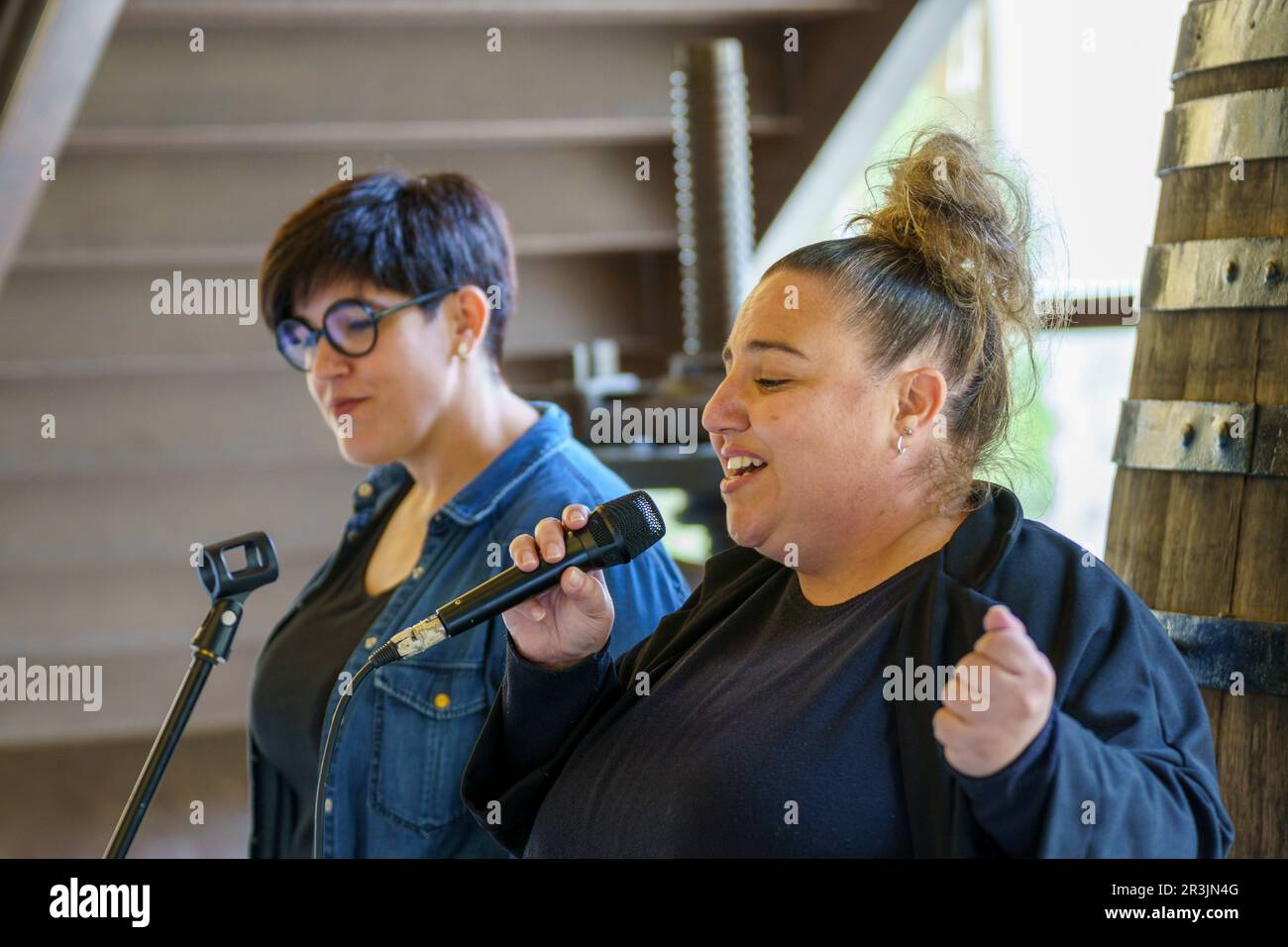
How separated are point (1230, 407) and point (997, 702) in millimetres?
635

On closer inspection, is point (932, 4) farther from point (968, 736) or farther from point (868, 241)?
point (968, 736)

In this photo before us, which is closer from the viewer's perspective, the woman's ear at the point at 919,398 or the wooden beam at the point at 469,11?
the woman's ear at the point at 919,398

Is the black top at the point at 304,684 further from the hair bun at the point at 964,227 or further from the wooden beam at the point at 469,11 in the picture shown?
the wooden beam at the point at 469,11

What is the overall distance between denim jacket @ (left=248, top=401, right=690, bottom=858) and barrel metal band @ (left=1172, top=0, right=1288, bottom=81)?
78 centimetres

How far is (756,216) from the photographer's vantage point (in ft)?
13.1

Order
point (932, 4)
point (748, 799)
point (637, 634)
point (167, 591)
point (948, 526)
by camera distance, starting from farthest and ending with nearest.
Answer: point (167, 591), point (932, 4), point (637, 634), point (948, 526), point (748, 799)

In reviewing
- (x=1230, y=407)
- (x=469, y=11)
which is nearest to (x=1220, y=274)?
(x=1230, y=407)

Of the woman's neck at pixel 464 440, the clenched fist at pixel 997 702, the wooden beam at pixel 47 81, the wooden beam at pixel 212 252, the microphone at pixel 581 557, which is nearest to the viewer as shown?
the clenched fist at pixel 997 702

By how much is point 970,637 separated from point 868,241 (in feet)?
1.38

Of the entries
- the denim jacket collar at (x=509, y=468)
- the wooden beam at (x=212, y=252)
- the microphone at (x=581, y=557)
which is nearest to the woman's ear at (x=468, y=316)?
the denim jacket collar at (x=509, y=468)

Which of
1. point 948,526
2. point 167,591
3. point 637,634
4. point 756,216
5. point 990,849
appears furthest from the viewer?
point 167,591

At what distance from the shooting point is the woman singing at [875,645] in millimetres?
1027

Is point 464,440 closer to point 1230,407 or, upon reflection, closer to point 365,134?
point 1230,407

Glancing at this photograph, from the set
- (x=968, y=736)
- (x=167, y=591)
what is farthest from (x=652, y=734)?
(x=167, y=591)
